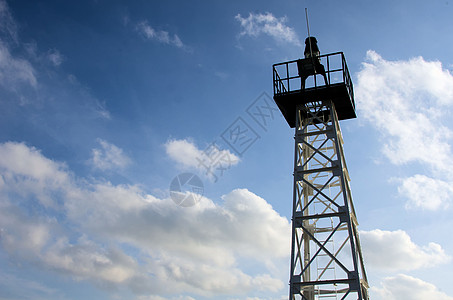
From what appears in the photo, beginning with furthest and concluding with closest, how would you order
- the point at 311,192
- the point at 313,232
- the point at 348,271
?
the point at 311,192
the point at 313,232
the point at 348,271

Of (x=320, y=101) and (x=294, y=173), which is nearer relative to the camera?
(x=294, y=173)

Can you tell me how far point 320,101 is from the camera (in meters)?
23.8

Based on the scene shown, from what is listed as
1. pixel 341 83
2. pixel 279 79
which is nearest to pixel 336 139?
pixel 341 83

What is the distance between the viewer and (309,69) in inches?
921

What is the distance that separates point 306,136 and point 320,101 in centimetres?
240

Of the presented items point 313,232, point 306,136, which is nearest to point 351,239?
point 313,232

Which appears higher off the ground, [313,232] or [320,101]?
[320,101]

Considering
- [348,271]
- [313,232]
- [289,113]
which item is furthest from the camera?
[289,113]

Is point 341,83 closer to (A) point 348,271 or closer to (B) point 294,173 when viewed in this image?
(B) point 294,173

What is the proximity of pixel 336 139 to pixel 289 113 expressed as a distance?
388 cm

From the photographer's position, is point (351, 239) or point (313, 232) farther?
point (313, 232)

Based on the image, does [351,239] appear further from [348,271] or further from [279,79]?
[279,79]

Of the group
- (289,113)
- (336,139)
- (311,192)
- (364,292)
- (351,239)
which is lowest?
(364,292)

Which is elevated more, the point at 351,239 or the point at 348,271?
the point at 351,239
